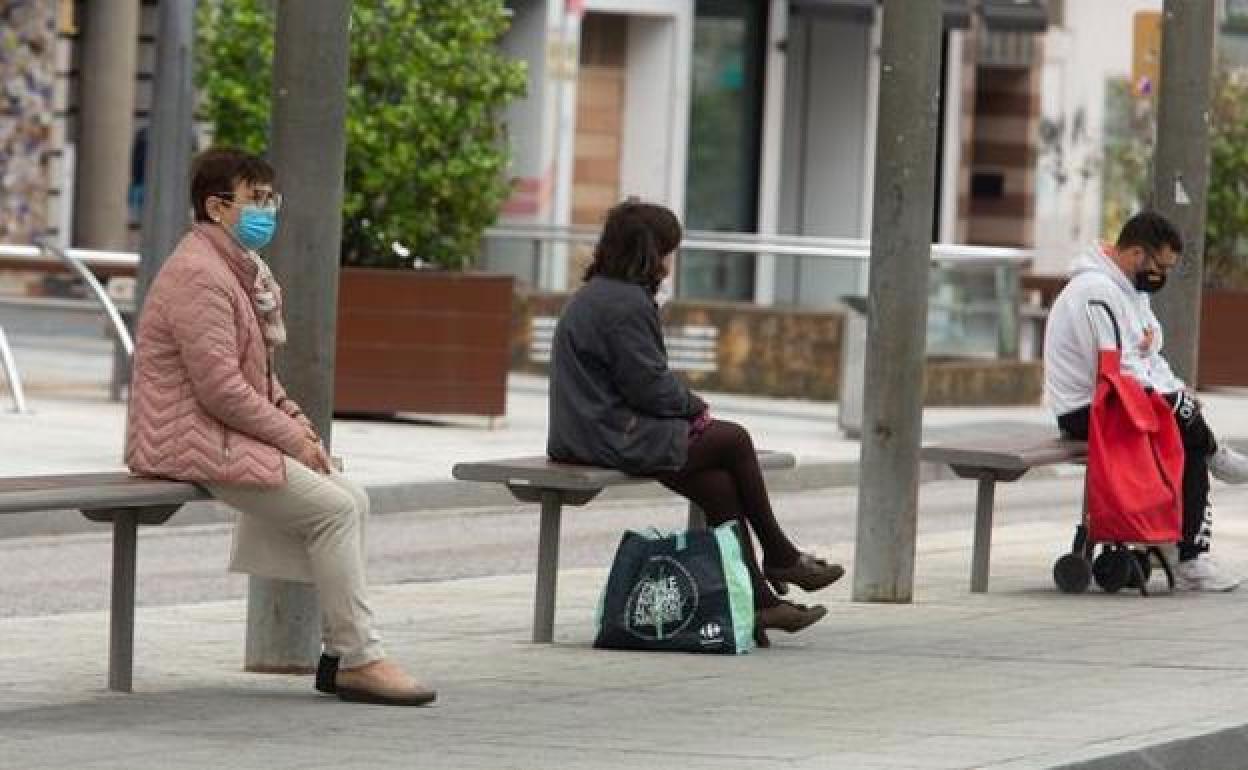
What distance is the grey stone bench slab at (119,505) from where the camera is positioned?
1017 centimetres

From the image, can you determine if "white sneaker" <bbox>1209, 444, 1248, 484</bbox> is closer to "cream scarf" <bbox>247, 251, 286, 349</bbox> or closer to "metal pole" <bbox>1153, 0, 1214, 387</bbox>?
"metal pole" <bbox>1153, 0, 1214, 387</bbox>

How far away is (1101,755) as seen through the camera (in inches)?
372

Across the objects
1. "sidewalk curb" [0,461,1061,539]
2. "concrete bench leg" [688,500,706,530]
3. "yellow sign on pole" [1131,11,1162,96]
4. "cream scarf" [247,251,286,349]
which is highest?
"yellow sign on pole" [1131,11,1162,96]

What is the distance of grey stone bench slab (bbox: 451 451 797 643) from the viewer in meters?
12.0

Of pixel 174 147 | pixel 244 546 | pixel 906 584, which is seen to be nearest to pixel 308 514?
pixel 244 546

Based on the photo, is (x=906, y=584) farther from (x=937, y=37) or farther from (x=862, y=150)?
(x=862, y=150)

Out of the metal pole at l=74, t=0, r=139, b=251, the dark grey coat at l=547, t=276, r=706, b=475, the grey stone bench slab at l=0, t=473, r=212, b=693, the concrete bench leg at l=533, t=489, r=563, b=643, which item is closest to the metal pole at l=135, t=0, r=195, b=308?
the concrete bench leg at l=533, t=489, r=563, b=643

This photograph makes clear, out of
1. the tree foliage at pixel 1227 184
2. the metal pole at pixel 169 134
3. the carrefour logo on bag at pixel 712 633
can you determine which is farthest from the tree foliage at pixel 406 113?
the carrefour logo on bag at pixel 712 633

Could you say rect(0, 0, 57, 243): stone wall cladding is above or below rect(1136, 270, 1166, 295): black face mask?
above

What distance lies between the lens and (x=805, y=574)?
41.2 feet

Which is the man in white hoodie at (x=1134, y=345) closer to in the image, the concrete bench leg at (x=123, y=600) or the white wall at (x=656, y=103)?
the concrete bench leg at (x=123, y=600)

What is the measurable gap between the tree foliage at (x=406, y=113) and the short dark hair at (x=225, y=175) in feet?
42.5

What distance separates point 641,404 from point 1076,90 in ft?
112

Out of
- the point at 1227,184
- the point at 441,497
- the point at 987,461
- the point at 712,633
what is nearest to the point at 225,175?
the point at 712,633
